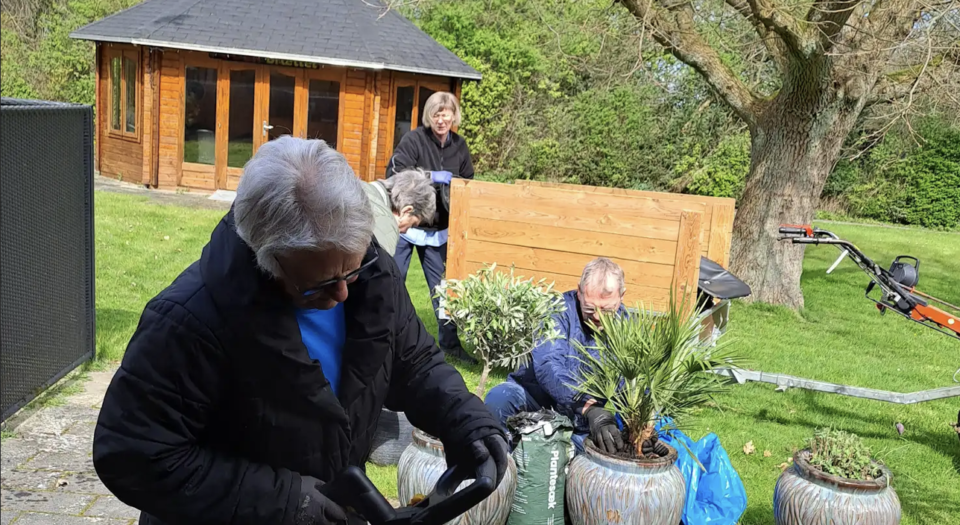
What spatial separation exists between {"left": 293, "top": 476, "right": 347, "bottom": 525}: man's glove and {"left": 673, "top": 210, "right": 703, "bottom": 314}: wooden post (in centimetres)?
458

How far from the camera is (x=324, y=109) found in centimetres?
1605

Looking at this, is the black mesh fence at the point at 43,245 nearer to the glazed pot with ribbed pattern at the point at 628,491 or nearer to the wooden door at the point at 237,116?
the glazed pot with ribbed pattern at the point at 628,491

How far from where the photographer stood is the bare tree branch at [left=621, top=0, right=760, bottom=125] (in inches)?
374

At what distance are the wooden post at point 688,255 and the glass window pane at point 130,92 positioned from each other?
13.1 meters

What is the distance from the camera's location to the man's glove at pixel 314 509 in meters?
1.82

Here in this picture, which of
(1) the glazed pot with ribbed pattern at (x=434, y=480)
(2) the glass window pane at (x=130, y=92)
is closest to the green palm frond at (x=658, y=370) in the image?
(1) the glazed pot with ribbed pattern at (x=434, y=480)

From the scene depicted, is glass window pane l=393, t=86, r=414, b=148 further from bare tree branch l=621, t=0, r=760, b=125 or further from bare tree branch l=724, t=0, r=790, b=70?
bare tree branch l=724, t=0, r=790, b=70

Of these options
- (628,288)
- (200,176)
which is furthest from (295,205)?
(200,176)

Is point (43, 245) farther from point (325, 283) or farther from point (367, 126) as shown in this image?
point (367, 126)

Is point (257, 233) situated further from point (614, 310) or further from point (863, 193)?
point (863, 193)

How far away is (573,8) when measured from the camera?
21.1m

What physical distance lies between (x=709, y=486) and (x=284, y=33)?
13749 mm

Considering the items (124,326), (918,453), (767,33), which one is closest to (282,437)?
(918,453)

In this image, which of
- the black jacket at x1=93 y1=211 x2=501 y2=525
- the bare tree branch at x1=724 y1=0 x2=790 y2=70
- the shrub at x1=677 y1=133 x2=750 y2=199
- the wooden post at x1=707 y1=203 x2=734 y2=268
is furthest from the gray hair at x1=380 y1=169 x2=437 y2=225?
the shrub at x1=677 y1=133 x2=750 y2=199
